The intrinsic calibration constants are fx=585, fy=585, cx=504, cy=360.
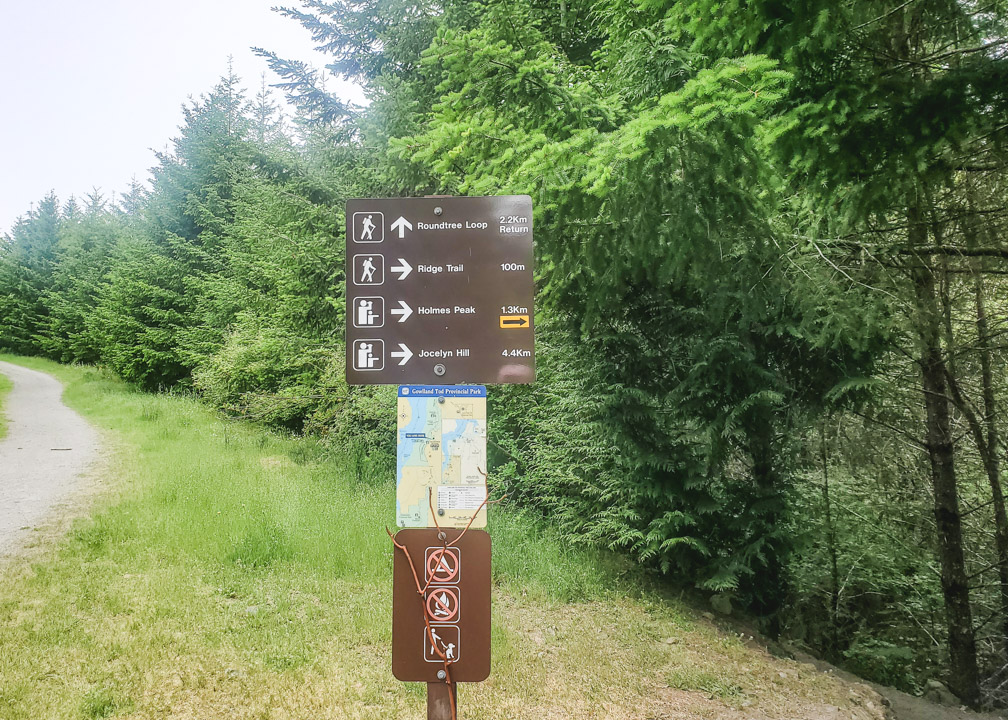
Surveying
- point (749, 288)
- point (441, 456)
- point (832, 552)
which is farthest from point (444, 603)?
point (832, 552)

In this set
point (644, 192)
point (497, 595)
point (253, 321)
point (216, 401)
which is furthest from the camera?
point (216, 401)

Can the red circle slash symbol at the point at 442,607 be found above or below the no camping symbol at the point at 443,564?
below

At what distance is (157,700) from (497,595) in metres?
2.77

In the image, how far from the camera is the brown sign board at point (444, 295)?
2.50 meters

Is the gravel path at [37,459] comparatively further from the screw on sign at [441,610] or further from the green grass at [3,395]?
the screw on sign at [441,610]

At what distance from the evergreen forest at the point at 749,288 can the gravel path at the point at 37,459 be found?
119 inches

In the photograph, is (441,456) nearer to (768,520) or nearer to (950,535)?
(768,520)

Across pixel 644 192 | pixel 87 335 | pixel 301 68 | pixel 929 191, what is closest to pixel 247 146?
pixel 301 68

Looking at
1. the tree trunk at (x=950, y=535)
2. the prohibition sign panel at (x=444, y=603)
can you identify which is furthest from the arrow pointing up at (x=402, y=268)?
the tree trunk at (x=950, y=535)

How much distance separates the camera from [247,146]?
884 centimetres

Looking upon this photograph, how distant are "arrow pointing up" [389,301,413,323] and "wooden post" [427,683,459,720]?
60.3 inches

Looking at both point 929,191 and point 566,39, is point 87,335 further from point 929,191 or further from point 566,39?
point 929,191

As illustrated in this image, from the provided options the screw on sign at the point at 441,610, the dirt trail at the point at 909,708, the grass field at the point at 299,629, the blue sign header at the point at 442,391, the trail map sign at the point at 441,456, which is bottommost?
the dirt trail at the point at 909,708

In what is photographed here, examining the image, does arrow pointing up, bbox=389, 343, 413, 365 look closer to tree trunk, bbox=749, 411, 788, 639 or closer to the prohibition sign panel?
the prohibition sign panel
